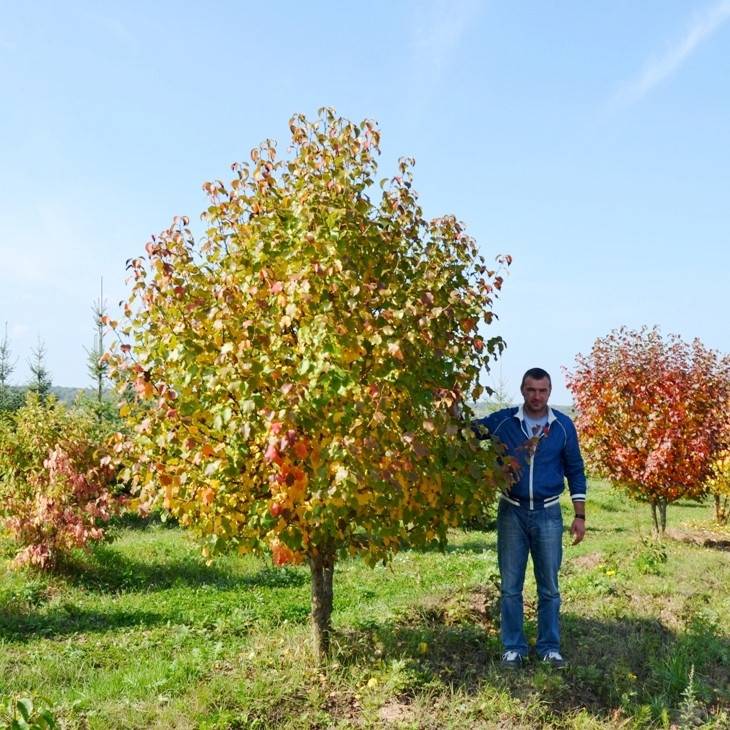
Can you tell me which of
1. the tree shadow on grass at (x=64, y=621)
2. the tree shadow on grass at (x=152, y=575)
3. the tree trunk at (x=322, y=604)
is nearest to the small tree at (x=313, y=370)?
the tree trunk at (x=322, y=604)

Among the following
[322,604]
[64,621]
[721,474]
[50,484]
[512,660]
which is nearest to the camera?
[512,660]

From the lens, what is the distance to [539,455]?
5637 millimetres

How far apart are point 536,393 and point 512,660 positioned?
2.12 metres

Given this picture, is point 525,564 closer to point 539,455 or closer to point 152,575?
point 539,455

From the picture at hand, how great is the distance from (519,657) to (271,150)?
14.6ft

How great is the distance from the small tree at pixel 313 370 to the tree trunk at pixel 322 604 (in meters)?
0.02

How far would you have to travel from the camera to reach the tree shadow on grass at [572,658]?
17.0 feet

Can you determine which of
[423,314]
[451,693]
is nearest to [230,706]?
[451,693]

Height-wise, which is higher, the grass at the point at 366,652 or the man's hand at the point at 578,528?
the man's hand at the point at 578,528

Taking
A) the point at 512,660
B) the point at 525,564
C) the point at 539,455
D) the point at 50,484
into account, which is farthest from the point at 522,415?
the point at 50,484

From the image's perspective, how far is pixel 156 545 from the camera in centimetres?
1312

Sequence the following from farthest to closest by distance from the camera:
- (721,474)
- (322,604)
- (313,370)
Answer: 1. (721,474)
2. (322,604)
3. (313,370)

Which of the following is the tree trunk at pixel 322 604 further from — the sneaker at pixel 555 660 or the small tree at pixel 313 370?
the sneaker at pixel 555 660

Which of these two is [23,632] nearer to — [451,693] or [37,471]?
[37,471]
